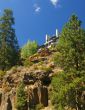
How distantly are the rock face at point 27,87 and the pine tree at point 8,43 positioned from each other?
12015 mm

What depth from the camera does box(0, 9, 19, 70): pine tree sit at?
2596 inches

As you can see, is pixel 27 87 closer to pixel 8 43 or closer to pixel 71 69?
pixel 71 69

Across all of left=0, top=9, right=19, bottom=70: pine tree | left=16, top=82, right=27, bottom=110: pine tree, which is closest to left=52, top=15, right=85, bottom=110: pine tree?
left=16, top=82, right=27, bottom=110: pine tree

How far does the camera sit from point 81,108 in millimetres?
39719

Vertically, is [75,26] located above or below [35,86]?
above

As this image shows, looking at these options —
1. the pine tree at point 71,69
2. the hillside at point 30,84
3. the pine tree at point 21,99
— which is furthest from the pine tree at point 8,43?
the pine tree at point 71,69

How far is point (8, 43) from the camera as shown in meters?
71.5

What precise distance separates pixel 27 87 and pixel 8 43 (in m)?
23.7

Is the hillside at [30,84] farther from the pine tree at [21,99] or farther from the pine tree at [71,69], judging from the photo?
the pine tree at [71,69]

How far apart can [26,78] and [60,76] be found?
10601 millimetres

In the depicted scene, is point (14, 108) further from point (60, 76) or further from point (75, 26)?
point (75, 26)

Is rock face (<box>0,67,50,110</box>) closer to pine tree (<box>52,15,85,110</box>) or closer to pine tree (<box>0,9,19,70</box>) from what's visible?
pine tree (<box>52,15,85,110</box>)

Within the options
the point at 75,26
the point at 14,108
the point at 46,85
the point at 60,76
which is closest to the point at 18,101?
the point at 14,108

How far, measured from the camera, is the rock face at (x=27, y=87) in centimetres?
4809
